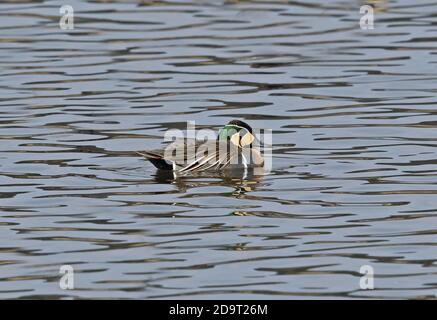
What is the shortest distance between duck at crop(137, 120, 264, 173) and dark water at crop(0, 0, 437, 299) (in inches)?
9.5

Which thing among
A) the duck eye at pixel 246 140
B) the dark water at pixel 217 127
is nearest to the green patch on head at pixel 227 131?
the duck eye at pixel 246 140

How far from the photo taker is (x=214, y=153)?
1416 centimetres

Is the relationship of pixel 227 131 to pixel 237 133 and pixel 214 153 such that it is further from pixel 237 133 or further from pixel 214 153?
pixel 214 153

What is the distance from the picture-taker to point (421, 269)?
10445 millimetres

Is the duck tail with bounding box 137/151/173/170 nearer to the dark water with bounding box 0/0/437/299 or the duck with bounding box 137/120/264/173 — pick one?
the duck with bounding box 137/120/264/173

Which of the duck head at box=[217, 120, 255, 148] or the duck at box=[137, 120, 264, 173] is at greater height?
the duck head at box=[217, 120, 255, 148]

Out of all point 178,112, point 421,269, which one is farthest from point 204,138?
point 421,269

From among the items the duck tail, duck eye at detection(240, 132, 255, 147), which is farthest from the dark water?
duck eye at detection(240, 132, 255, 147)

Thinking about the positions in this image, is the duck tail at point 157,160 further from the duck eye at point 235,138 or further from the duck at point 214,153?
the duck eye at point 235,138

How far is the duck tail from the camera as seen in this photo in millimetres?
13750

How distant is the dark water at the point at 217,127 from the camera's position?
34.6ft

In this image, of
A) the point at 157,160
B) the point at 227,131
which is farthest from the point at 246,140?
the point at 157,160

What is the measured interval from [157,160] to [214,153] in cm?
65
